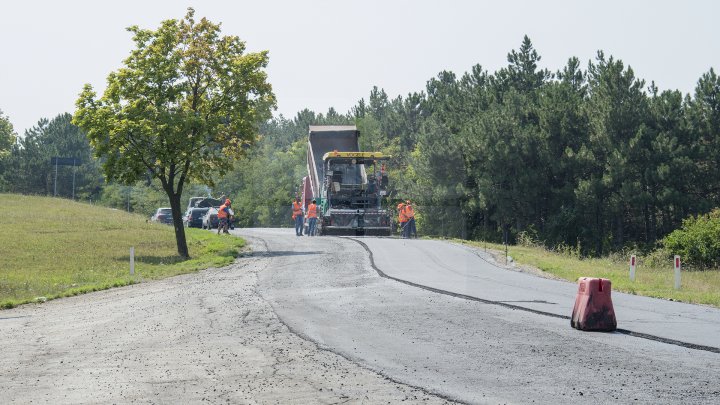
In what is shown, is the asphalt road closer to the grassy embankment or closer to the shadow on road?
the grassy embankment

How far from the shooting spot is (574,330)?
14820mm

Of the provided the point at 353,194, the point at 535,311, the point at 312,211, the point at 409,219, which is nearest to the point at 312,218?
the point at 312,211

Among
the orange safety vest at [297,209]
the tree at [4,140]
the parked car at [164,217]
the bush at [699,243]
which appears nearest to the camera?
the orange safety vest at [297,209]

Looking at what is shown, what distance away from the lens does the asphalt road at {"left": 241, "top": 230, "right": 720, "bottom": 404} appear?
10.1 meters

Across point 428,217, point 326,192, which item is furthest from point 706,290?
point 428,217

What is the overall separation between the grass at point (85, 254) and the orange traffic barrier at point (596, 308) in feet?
46.2

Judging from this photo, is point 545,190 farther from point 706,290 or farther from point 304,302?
point 304,302

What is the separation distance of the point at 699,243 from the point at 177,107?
93.9 feet

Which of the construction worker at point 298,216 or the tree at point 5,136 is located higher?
the tree at point 5,136

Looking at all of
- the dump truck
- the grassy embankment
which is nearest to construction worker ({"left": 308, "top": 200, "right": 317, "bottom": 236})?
the dump truck

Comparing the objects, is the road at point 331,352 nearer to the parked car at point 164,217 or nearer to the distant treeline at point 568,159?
the distant treeline at point 568,159

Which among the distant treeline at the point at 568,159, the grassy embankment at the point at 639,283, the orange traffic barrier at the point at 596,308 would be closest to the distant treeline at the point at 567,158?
the distant treeline at the point at 568,159

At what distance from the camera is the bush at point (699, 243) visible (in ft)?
163

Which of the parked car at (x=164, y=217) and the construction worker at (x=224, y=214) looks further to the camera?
the parked car at (x=164, y=217)
